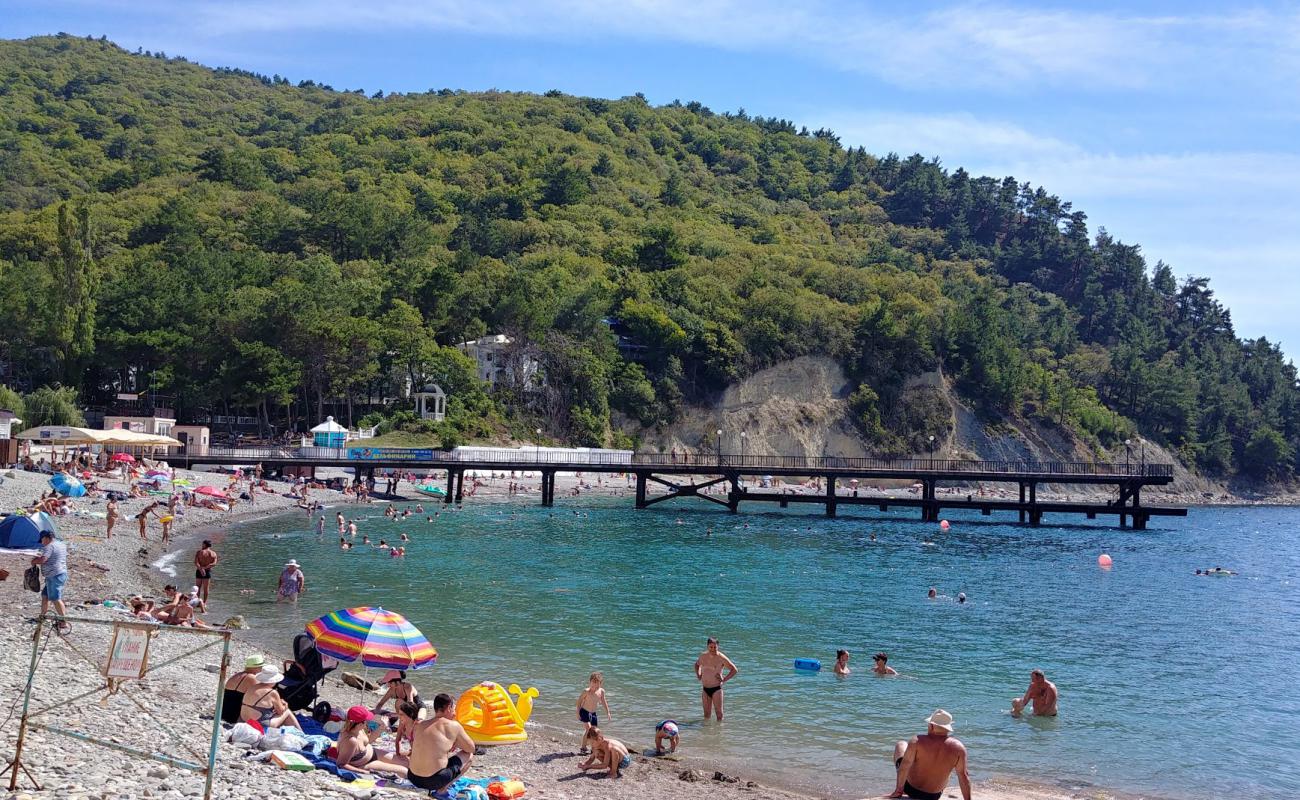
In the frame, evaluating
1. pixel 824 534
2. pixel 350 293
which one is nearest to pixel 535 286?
pixel 350 293

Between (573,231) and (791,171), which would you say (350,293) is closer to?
(573,231)

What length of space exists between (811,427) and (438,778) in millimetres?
89220

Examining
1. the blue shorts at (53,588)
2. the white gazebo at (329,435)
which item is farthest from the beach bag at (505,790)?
the white gazebo at (329,435)

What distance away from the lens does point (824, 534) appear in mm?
54312

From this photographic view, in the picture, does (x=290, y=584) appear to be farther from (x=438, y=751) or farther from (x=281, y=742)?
(x=438, y=751)

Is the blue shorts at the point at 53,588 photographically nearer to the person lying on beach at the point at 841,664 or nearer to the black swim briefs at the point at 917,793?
the black swim briefs at the point at 917,793

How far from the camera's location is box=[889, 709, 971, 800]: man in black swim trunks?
10.7 metres

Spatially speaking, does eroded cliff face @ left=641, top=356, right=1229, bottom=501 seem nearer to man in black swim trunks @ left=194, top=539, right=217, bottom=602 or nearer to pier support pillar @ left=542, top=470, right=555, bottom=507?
pier support pillar @ left=542, top=470, right=555, bottom=507

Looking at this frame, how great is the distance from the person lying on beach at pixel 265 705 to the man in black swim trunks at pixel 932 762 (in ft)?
23.0

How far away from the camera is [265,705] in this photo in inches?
514

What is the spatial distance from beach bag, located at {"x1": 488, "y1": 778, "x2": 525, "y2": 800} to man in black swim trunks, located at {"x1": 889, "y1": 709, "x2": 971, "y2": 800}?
4183mm

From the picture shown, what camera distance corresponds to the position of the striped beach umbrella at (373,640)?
14977 mm

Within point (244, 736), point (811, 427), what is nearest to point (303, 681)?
point (244, 736)

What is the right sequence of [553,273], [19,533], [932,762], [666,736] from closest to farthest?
[932,762]
[666,736]
[19,533]
[553,273]
